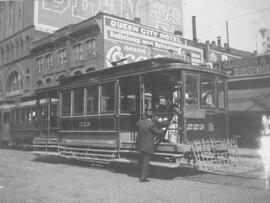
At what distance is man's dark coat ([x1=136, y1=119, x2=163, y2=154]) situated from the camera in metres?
8.74

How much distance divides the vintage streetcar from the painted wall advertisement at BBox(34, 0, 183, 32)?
26.6 meters

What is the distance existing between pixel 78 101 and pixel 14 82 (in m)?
33.0

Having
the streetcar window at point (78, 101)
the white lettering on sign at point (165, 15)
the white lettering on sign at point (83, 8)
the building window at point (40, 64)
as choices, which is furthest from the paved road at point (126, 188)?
the white lettering on sign at point (165, 15)

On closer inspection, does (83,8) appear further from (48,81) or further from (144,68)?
(144,68)

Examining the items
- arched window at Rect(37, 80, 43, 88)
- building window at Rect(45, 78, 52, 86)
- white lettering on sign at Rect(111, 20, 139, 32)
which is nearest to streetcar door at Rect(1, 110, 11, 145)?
building window at Rect(45, 78, 52, 86)

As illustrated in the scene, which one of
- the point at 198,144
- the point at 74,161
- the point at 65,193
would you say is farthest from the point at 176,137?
the point at 74,161

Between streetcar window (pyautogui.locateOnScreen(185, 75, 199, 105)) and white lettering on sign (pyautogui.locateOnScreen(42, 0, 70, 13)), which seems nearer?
streetcar window (pyautogui.locateOnScreen(185, 75, 199, 105))

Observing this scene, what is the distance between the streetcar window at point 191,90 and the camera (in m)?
Answer: 9.35

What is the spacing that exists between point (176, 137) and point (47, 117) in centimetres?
729

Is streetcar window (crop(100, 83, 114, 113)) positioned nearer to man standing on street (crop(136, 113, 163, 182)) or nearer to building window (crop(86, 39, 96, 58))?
man standing on street (crop(136, 113, 163, 182))

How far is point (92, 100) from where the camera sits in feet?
38.5

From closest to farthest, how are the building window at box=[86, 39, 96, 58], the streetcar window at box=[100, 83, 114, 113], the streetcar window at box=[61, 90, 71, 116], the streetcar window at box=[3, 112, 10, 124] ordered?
the streetcar window at box=[100, 83, 114, 113] < the streetcar window at box=[61, 90, 71, 116] < the streetcar window at box=[3, 112, 10, 124] < the building window at box=[86, 39, 96, 58]

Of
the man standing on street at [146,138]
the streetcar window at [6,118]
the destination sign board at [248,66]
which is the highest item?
the destination sign board at [248,66]

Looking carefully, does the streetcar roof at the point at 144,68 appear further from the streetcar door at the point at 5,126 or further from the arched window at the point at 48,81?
the arched window at the point at 48,81
